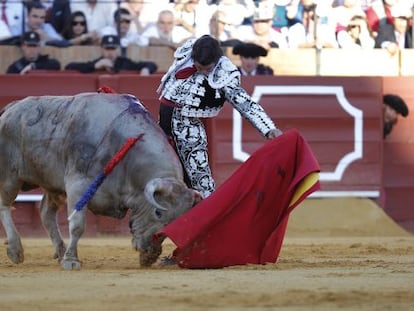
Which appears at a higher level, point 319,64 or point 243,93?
point 243,93

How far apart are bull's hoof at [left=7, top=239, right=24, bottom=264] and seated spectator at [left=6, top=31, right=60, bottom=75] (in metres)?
4.57

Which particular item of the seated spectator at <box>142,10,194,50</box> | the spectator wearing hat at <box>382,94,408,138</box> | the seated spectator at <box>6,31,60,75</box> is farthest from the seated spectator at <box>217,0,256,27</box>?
the seated spectator at <box>6,31,60,75</box>

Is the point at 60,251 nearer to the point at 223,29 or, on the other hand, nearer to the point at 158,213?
the point at 158,213

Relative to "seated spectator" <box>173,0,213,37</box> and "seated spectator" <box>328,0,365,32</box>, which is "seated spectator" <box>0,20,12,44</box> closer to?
"seated spectator" <box>173,0,213,37</box>

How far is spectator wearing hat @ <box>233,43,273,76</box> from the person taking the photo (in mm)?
12703

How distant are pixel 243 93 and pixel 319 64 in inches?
232

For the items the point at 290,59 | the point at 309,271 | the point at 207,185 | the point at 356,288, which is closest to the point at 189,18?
the point at 290,59

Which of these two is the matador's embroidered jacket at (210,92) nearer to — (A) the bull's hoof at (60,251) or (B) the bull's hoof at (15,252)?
(A) the bull's hoof at (60,251)

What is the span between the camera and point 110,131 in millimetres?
7699

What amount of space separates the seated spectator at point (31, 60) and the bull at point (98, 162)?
4.25 meters

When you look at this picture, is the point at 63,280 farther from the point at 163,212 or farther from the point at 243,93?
the point at 243,93

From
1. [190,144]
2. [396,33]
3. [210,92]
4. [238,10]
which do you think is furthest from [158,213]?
[396,33]

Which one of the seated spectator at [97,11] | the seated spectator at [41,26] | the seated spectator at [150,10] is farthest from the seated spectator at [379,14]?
the seated spectator at [41,26]

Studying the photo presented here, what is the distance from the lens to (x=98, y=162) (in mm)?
7641
